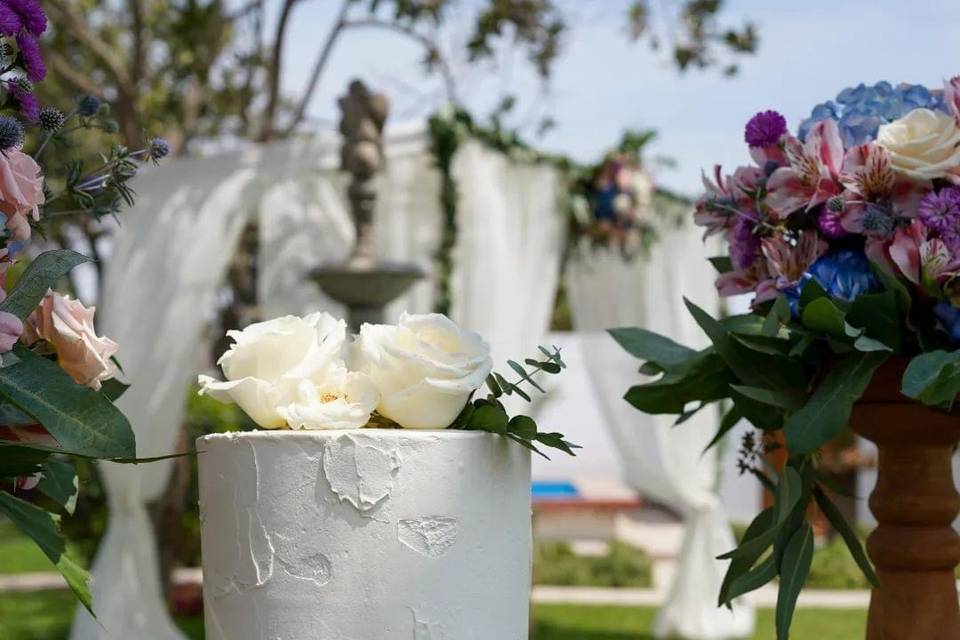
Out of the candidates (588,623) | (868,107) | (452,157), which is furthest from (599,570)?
(868,107)

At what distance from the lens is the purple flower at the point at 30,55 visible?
40.8 inches

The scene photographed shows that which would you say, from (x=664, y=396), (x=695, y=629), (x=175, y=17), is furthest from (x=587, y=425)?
(x=664, y=396)

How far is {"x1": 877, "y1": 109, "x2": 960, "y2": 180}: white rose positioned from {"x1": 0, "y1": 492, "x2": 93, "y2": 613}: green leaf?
90 centimetres

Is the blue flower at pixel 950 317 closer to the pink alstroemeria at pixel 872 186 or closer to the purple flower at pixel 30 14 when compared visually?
the pink alstroemeria at pixel 872 186

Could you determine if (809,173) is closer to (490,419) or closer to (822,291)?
(822,291)

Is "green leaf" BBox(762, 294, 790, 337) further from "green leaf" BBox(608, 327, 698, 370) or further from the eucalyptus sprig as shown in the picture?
the eucalyptus sprig

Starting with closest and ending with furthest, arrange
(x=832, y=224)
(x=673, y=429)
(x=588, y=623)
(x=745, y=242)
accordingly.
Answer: (x=832, y=224) → (x=745, y=242) → (x=673, y=429) → (x=588, y=623)

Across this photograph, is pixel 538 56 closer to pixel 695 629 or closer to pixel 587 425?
pixel 695 629

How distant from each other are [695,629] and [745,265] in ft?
16.9

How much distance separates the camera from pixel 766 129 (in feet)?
4.52

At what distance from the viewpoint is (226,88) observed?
7633 millimetres

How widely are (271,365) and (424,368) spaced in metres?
0.15

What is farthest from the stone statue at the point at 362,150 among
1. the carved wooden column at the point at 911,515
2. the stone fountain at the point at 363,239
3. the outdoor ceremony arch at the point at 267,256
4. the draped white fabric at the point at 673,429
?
the carved wooden column at the point at 911,515

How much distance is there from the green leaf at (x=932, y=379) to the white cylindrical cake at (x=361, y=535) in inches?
16.1
